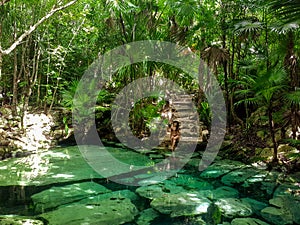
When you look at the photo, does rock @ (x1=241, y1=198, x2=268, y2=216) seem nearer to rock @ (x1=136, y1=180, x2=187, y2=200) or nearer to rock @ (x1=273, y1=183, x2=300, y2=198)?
rock @ (x1=273, y1=183, x2=300, y2=198)

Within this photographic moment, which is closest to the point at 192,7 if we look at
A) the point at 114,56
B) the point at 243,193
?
the point at 114,56

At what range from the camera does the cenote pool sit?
2.80 m

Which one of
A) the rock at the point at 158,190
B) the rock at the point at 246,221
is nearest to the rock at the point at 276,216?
the rock at the point at 246,221

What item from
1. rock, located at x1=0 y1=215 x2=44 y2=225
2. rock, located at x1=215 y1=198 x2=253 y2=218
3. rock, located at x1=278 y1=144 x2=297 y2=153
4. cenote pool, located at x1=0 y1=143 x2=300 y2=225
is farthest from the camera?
rock, located at x1=278 y1=144 x2=297 y2=153

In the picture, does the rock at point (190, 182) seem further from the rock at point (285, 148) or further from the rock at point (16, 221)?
the rock at point (16, 221)

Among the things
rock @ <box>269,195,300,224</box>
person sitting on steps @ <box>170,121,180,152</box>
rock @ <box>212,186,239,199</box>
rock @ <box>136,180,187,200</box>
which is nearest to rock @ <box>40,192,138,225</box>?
rock @ <box>136,180,187,200</box>

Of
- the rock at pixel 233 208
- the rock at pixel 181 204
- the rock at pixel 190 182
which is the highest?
the rock at pixel 190 182

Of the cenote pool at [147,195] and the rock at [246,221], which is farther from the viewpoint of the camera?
the cenote pool at [147,195]

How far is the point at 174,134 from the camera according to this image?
248 inches

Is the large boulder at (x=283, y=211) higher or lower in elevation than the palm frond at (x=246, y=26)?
lower

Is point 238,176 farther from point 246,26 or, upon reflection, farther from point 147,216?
point 246,26

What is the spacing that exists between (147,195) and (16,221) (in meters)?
1.53

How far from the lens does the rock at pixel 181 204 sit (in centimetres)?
296

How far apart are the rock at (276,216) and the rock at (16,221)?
2.27m
